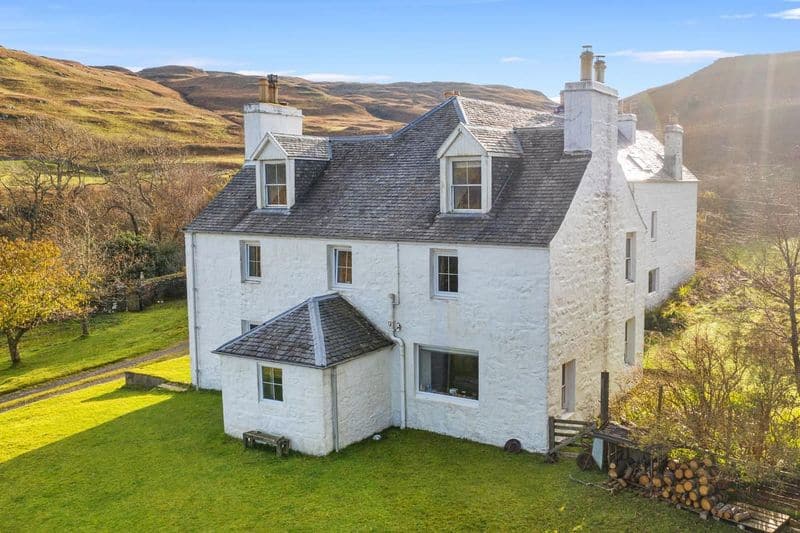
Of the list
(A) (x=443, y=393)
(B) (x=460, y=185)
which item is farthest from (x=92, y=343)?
(B) (x=460, y=185)

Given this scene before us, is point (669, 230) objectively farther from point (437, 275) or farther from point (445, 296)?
point (445, 296)

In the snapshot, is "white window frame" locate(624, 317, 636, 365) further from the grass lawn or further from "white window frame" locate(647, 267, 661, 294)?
"white window frame" locate(647, 267, 661, 294)

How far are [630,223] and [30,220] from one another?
4854 cm

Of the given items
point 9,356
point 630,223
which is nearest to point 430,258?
point 630,223

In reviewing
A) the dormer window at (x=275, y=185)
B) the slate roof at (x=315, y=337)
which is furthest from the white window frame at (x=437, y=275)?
the dormer window at (x=275, y=185)

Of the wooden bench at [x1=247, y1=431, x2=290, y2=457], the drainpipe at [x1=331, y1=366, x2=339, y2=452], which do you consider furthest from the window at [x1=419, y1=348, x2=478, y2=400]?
the wooden bench at [x1=247, y1=431, x2=290, y2=457]

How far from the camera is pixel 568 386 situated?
19062mm

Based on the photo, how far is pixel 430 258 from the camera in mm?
18844

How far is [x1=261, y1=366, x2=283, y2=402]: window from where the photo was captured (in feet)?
61.5

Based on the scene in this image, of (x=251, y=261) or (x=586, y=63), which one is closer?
(x=586, y=63)

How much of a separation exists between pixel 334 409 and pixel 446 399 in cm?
335

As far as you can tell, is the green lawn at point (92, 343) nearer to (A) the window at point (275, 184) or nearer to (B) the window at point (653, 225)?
(A) the window at point (275, 184)

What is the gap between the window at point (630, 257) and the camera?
22266 mm

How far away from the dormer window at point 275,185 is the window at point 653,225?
20.8m
